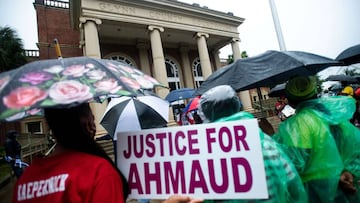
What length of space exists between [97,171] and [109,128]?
2818 millimetres

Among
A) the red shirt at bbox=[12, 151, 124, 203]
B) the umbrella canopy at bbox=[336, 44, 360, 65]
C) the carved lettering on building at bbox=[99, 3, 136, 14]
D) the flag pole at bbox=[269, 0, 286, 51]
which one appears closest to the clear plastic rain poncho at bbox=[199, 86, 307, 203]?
the red shirt at bbox=[12, 151, 124, 203]

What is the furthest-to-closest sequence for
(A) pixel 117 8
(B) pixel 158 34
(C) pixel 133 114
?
(B) pixel 158 34
(A) pixel 117 8
(C) pixel 133 114

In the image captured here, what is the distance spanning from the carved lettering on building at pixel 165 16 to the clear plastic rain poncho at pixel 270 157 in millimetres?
15969

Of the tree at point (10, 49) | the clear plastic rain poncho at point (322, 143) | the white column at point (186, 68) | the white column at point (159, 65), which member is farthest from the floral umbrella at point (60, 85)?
the white column at point (186, 68)

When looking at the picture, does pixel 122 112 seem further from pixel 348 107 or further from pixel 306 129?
pixel 348 107

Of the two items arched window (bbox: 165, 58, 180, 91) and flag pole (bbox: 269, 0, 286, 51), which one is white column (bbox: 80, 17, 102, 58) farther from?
arched window (bbox: 165, 58, 180, 91)

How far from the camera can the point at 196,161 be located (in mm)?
1300

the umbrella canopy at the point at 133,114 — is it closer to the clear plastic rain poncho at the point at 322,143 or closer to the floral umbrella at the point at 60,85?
the clear plastic rain poncho at the point at 322,143

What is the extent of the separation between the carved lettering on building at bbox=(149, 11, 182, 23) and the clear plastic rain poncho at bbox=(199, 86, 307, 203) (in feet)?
52.4

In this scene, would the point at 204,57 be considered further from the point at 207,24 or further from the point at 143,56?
the point at 143,56

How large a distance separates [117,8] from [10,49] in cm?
869

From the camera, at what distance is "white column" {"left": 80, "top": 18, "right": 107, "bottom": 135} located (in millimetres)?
12523

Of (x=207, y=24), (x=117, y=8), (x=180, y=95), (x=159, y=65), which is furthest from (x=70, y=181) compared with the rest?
(x=207, y=24)

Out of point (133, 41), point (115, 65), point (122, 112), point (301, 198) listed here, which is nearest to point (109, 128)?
point (122, 112)
